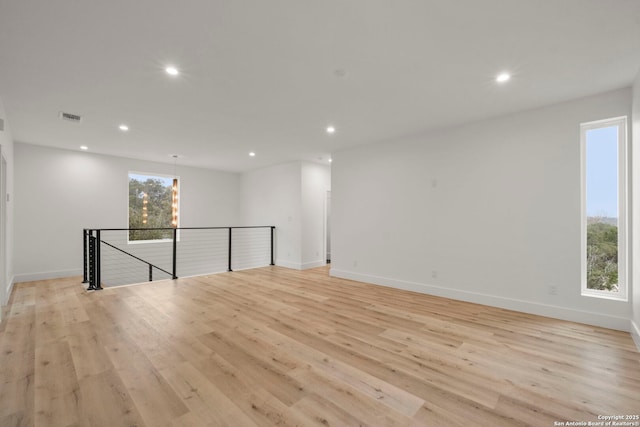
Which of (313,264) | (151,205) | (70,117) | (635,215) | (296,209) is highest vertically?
(70,117)

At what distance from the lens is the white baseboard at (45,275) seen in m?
5.09

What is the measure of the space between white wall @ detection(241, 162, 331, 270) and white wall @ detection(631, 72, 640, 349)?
5.09 meters

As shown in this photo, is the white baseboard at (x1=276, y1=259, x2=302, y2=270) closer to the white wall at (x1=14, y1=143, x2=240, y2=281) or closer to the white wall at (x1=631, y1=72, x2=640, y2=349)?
the white wall at (x1=14, y1=143, x2=240, y2=281)

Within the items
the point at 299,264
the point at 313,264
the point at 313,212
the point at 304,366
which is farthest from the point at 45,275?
the point at 304,366

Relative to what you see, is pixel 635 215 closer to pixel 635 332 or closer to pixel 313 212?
pixel 635 332

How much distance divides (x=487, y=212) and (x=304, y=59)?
309 cm

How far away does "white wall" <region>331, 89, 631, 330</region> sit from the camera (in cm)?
322

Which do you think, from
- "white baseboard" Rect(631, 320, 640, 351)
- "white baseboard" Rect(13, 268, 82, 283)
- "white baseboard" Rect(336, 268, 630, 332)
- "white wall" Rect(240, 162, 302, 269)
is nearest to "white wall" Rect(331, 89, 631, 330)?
"white baseboard" Rect(336, 268, 630, 332)

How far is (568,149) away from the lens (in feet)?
10.6

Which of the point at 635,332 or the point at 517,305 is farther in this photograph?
the point at 517,305

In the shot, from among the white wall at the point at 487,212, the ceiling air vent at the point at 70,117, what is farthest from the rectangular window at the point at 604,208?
the ceiling air vent at the point at 70,117

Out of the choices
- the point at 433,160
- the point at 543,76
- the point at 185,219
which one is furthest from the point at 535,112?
the point at 185,219

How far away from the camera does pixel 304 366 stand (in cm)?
218

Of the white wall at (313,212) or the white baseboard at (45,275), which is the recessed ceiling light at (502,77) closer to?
the white wall at (313,212)
